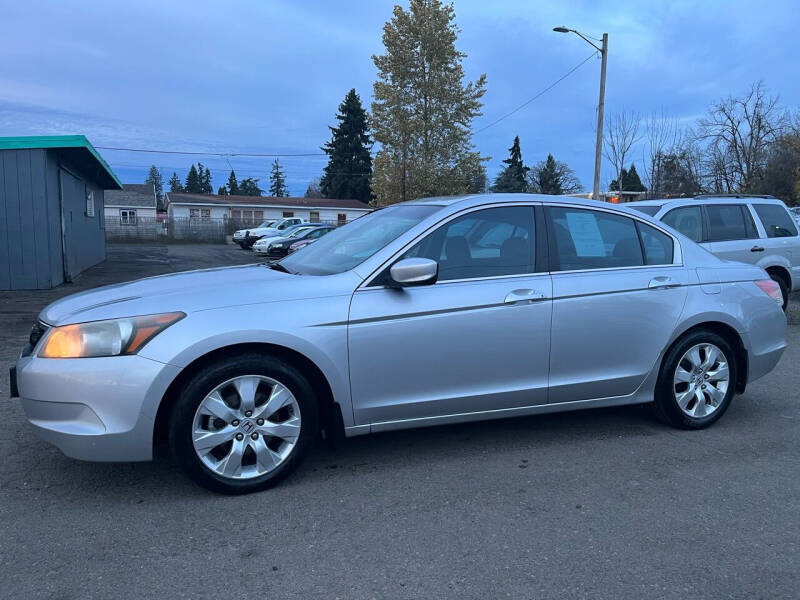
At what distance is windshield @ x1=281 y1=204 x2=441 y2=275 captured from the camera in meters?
4.08

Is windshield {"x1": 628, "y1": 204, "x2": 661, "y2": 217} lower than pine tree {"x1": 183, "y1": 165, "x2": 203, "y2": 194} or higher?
lower

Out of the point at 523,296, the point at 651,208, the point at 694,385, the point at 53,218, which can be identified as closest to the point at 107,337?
the point at 523,296

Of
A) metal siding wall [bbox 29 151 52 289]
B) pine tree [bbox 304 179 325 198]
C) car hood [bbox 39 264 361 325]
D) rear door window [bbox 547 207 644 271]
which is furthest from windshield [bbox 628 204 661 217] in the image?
pine tree [bbox 304 179 325 198]

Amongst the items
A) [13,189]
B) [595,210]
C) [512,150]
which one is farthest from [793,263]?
[512,150]

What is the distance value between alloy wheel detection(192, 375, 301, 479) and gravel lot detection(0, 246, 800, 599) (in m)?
0.20

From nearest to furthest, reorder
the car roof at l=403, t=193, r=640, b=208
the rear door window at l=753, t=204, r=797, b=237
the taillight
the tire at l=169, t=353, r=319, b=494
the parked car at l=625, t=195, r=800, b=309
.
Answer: the tire at l=169, t=353, r=319, b=494
the car roof at l=403, t=193, r=640, b=208
the taillight
the parked car at l=625, t=195, r=800, b=309
the rear door window at l=753, t=204, r=797, b=237

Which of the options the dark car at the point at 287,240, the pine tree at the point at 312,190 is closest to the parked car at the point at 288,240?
the dark car at the point at 287,240

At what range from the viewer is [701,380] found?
4.67 meters

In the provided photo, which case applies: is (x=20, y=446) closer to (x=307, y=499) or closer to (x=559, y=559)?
(x=307, y=499)

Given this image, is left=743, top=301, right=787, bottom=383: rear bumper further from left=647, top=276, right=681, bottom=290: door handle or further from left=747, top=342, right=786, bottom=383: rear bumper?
left=647, top=276, right=681, bottom=290: door handle

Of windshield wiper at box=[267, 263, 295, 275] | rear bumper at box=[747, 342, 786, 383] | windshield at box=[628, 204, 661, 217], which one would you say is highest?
windshield at box=[628, 204, 661, 217]

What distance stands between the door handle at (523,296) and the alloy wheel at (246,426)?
4.77 feet

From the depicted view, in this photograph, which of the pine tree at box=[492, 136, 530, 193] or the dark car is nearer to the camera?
the dark car

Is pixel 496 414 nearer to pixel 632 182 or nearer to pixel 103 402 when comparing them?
pixel 103 402
